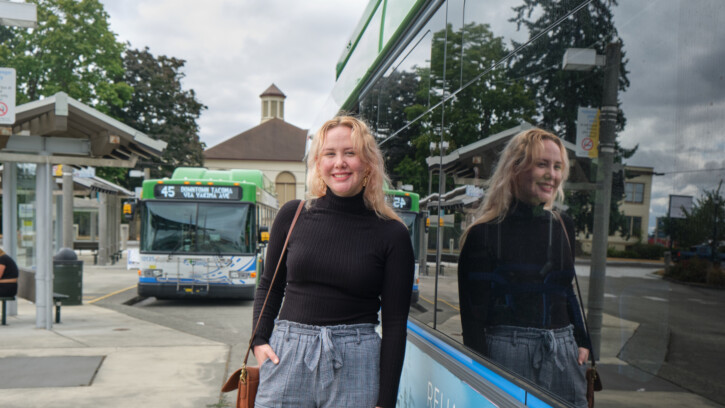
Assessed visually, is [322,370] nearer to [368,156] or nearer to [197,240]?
[368,156]

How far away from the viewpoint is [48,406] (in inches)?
220

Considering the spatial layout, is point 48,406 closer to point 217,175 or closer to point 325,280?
point 325,280

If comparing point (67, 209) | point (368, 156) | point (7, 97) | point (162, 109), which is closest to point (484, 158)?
point (368, 156)

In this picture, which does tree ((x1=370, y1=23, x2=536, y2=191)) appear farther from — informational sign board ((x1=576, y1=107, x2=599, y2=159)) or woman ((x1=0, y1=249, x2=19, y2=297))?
woman ((x1=0, y1=249, x2=19, y2=297))

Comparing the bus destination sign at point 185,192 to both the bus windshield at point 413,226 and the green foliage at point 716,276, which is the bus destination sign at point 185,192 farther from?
the green foliage at point 716,276

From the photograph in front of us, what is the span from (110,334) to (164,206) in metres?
4.63

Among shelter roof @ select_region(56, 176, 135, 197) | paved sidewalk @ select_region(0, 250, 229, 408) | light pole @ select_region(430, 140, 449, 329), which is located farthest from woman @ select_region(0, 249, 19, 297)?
shelter roof @ select_region(56, 176, 135, 197)

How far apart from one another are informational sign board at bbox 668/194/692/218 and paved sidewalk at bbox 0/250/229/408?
5.20m

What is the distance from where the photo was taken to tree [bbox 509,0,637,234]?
1.61 metres

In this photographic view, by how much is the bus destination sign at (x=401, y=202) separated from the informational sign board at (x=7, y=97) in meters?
6.40

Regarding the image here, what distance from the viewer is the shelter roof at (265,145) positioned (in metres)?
75.9

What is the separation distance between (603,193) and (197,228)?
12.5 meters

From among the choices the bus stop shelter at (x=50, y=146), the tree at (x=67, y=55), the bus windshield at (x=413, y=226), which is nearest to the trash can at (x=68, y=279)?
the bus stop shelter at (x=50, y=146)

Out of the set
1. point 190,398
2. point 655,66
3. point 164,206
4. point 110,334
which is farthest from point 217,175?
point 655,66
